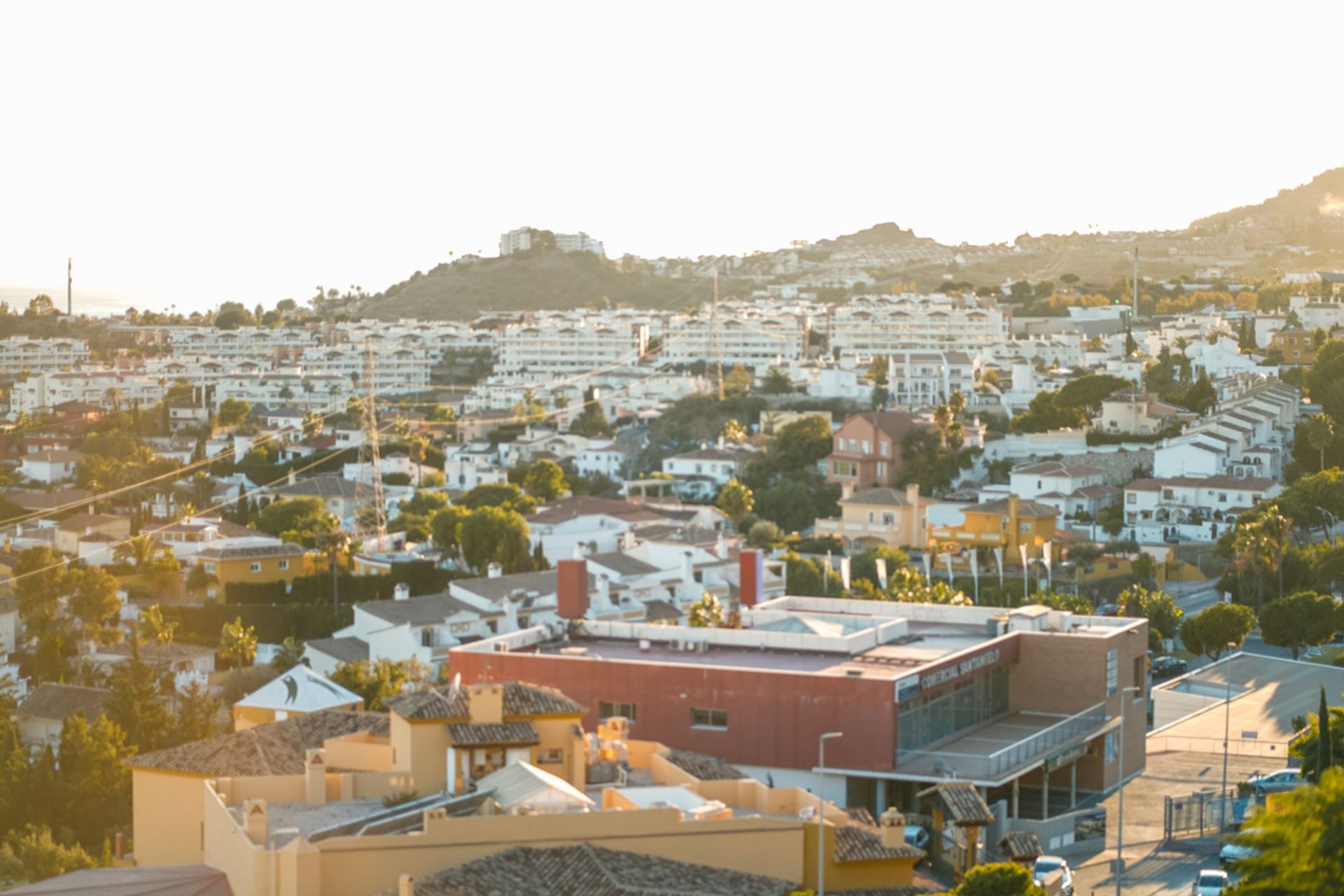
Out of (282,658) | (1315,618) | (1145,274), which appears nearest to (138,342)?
(1145,274)

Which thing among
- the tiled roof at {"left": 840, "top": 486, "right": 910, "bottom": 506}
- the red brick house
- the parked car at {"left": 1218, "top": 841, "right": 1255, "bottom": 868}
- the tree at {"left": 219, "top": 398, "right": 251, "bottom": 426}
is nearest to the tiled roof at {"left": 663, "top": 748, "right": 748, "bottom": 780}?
the parked car at {"left": 1218, "top": 841, "right": 1255, "bottom": 868}

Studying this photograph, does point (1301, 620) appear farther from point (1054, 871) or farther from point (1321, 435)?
point (1054, 871)

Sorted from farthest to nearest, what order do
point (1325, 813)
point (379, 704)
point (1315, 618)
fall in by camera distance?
point (1315, 618)
point (379, 704)
point (1325, 813)

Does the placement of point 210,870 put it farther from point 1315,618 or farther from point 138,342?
point 138,342

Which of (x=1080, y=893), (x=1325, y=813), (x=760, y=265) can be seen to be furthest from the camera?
(x=760, y=265)

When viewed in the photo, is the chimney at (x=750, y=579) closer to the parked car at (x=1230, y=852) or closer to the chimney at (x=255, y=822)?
the parked car at (x=1230, y=852)

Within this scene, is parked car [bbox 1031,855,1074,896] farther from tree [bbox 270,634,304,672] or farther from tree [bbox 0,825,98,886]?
tree [bbox 270,634,304,672]

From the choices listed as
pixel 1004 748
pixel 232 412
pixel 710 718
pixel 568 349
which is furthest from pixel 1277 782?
pixel 568 349
